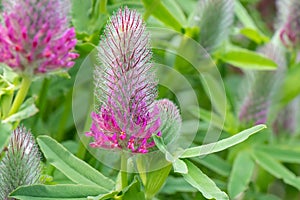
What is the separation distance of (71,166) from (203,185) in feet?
0.78

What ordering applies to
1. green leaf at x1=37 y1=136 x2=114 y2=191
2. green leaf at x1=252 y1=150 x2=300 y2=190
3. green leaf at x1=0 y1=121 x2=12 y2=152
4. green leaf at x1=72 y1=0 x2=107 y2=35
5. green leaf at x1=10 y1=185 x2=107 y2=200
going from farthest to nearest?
green leaf at x1=252 y1=150 x2=300 y2=190, green leaf at x1=72 y1=0 x2=107 y2=35, green leaf at x1=37 y1=136 x2=114 y2=191, green leaf at x1=10 y1=185 x2=107 y2=200, green leaf at x1=0 y1=121 x2=12 y2=152

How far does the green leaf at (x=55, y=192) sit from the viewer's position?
1.01 m

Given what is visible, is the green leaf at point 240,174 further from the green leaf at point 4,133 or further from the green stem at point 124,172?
the green leaf at point 4,133

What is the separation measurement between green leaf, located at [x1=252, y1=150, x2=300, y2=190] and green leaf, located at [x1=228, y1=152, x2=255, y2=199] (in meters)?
0.02

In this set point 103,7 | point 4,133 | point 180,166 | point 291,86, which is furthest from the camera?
point 291,86

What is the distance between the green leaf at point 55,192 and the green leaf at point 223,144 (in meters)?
0.16

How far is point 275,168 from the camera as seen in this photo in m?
1.55

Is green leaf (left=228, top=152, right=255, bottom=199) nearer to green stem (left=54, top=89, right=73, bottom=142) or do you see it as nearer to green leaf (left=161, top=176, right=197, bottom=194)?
green leaf (left=161, top=176, right=197, bottom=194)

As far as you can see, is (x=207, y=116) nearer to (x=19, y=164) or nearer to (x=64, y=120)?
(x=64, y=120)

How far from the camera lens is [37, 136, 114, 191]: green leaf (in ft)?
3.67

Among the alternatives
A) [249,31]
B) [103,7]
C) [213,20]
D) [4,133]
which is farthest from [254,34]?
[4,133]

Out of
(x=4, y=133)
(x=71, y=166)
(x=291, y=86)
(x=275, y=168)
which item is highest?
(x=4, y=133)

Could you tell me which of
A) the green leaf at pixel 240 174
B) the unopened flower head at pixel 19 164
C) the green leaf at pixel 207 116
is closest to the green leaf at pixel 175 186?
the green leaf at pixel 240 174

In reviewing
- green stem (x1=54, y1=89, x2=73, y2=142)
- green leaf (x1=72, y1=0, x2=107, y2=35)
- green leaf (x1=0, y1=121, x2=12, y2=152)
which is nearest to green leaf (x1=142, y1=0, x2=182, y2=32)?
green leaf (x1=72, y1=0, x2=107, y2=35)
